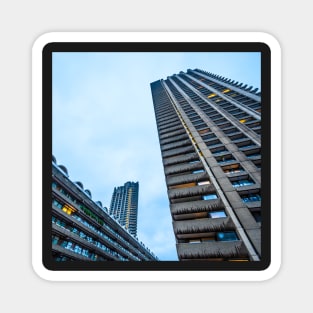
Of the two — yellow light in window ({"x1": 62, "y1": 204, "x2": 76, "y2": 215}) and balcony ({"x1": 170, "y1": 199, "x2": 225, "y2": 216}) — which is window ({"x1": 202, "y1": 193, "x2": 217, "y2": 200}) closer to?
balcony ({"x1": 170, "y1": 199, "x2": 225, "y2": 216})

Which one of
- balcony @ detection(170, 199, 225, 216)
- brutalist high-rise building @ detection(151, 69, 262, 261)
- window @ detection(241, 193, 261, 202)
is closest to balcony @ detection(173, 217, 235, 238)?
brutalist high-rise building @ detection(151, 69, 262, 261)

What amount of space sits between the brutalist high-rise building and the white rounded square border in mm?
1033

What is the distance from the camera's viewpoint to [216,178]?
32.3ft

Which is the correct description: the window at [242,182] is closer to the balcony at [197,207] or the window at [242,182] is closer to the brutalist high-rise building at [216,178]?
the brutalist high-rise building at [216,178]

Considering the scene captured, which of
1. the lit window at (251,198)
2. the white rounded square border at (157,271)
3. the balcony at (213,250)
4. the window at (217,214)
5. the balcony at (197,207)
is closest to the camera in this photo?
the white rounded square border at (157,271)

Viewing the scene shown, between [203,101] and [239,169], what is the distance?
44.8 ft

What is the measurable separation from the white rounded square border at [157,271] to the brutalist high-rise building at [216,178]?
103 centimetres

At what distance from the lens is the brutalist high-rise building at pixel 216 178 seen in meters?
6.80

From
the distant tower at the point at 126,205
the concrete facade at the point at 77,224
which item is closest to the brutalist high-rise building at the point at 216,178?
the concrete facade at the point at 77,224

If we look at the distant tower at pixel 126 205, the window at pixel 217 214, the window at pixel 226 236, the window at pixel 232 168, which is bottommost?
the distant tower at pixel 126 205
